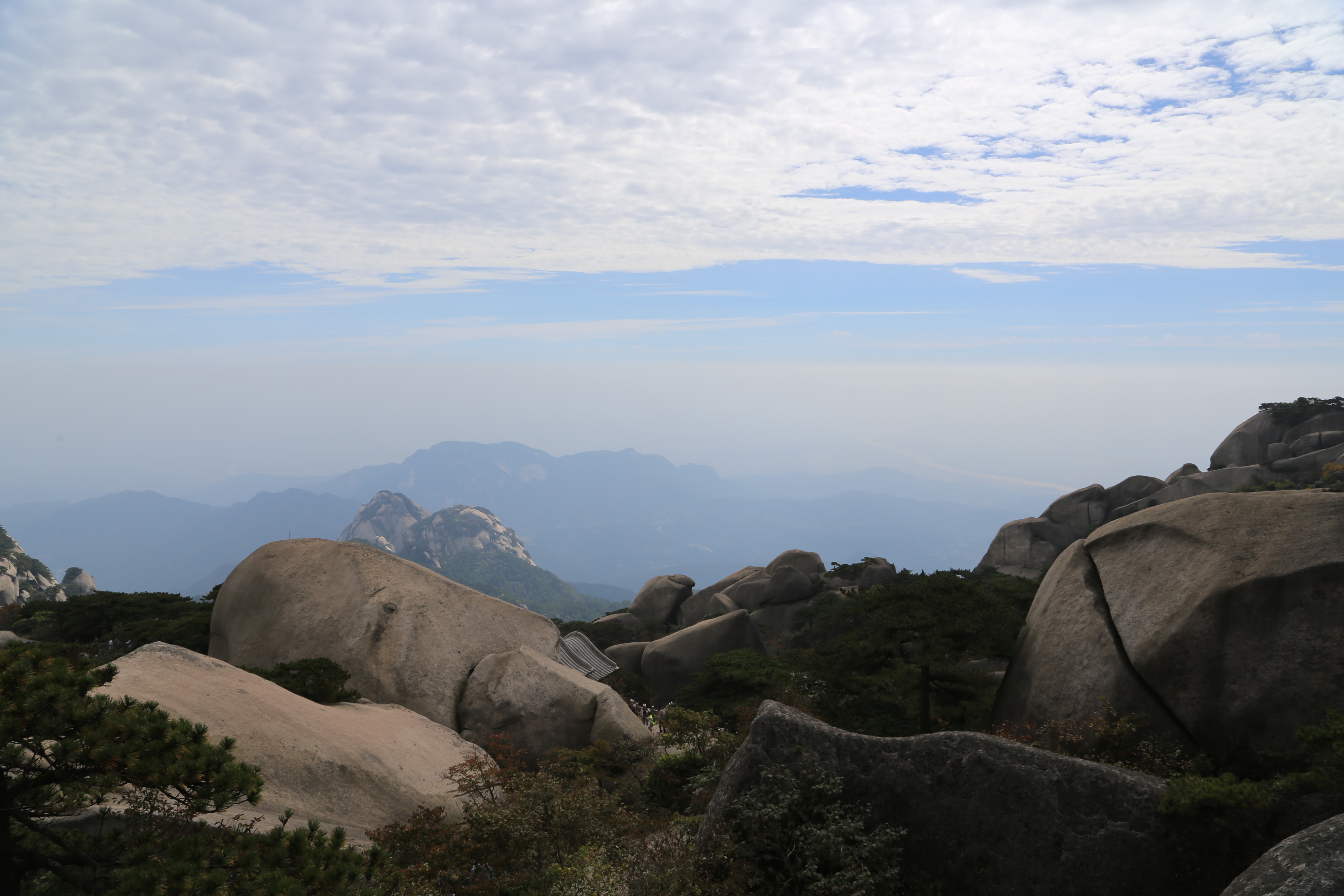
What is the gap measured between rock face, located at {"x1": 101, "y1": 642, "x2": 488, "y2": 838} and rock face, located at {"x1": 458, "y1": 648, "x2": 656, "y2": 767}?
267 centimetres

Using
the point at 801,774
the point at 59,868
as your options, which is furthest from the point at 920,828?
the point at 59,868

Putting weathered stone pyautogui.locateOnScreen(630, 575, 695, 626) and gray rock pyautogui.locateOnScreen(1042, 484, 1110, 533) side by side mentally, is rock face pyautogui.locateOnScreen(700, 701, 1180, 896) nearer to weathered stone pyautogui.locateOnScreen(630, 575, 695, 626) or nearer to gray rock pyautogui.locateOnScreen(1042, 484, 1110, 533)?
weathered stone pyautogui.locateOnScreen(630, 575, 695, 626)

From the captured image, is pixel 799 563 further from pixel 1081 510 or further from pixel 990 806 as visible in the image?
pixel 990 806

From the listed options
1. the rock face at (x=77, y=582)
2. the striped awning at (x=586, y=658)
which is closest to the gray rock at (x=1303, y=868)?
the striped awning at (x=586, y=658)

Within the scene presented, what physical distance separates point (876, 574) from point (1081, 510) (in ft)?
58.3

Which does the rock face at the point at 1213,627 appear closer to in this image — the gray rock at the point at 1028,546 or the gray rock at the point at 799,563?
the gray rock at the point at 799,563

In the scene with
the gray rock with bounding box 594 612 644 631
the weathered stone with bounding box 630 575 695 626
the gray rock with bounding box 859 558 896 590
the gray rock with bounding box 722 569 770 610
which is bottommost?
the gray rock with bounding box 594 612 644 631

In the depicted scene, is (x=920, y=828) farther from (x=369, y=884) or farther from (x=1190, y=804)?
(x=369, y=884)

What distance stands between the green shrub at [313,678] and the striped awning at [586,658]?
1013cm

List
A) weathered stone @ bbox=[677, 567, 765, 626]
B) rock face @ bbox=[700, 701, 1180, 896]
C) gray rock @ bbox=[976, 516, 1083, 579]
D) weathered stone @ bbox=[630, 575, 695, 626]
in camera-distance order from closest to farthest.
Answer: rock face @ bbox=[700, 701, 1180, 896], weathered stone @ bbox=[677, 567, 765, 626], weathered stone @ bbox=[630, 575, 695, 626], gray rock @ bbox=[976, 516, 1083, 579]

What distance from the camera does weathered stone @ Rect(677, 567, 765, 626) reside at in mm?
51438

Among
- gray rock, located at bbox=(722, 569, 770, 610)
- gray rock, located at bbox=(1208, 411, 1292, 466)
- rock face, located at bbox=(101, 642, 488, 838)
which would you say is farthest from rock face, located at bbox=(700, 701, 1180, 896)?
gray rock, located at bbox=(1208, 411, 1292, 466)

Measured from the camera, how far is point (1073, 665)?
1348cm

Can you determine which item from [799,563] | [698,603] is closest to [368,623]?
[698,603]
